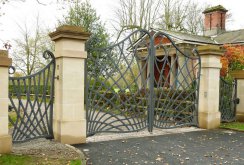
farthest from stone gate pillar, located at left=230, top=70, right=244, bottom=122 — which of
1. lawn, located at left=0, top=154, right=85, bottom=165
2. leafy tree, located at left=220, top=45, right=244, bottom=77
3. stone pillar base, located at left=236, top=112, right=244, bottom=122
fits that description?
lawn, located at left=0, top=154, right=85, bottom=165

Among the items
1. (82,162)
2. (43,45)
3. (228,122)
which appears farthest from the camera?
(43,45)

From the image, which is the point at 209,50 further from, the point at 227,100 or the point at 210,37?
the point at 210,37

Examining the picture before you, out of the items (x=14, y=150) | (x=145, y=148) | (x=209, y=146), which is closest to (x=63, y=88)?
(x=14, y=150)

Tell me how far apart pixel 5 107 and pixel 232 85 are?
7538 millimetres

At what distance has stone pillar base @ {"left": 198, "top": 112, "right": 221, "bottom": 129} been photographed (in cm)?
838

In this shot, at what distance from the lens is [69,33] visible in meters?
5.73

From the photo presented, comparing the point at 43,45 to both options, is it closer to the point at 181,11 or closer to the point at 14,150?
the point at 181,11

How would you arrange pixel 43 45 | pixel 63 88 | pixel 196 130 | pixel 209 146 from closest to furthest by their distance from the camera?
pixel 63 88
pixel 209 146
pixel 196 130
pixel 43 45

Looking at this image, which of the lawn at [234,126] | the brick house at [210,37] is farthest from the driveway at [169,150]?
the brick house at [210,37]

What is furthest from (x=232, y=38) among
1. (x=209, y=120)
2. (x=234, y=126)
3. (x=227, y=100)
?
(x=209, y=120)

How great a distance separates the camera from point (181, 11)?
28.8 meters

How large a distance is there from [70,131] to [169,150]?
6.72 feet

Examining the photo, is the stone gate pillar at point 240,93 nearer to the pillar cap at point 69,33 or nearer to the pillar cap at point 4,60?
the pillar cap at point 69,33

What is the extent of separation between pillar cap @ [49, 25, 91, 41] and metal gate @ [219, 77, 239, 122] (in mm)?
5425
